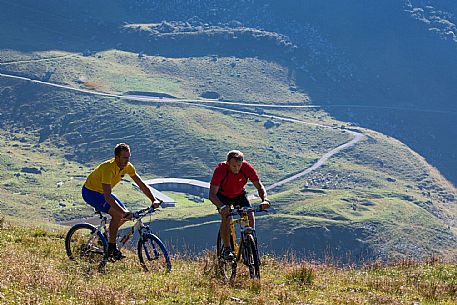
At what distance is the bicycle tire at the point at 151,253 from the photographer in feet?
48.0

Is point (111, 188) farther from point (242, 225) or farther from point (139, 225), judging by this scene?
point (242, 225)

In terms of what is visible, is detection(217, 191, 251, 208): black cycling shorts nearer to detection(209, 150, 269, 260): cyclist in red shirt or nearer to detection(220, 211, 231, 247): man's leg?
detection(209, 150, 269, 260): cyclist in red shirt

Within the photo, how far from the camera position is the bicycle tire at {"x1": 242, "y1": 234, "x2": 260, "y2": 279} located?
43.9 ft

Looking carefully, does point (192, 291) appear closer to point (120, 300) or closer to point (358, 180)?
point (120, 300)

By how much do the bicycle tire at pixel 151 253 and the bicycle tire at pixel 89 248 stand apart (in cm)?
78

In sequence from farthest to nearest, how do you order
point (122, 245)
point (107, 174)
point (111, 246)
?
point (122, 245) → point (111, 246) → point (107, 174)

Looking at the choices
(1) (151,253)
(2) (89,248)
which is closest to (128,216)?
(1) (151,253)

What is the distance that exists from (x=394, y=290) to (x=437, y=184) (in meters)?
195

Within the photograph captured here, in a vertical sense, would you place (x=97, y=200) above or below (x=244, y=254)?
above

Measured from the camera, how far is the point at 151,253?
14773 mm

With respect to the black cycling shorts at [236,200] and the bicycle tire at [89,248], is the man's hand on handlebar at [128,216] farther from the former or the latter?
the black cycling shorts at [236,200]

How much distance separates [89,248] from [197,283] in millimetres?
3417

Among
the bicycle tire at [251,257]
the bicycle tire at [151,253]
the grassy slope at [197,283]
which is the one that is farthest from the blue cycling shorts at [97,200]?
the bicycle tire at [251,257]

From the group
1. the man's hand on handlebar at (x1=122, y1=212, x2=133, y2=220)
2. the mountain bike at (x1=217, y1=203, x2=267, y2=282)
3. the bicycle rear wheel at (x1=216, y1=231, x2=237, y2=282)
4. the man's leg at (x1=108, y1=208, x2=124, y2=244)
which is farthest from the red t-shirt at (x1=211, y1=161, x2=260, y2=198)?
the man's leg at (x1=108, y1=208, x2=124, y2=244)
